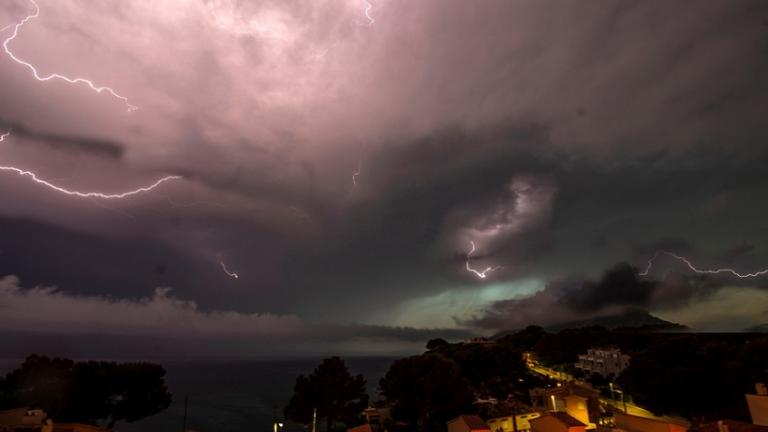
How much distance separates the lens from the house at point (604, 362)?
54.1 meters

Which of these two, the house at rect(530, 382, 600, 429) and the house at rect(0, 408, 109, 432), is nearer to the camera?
the house at rect(0, 408, 109, 432)

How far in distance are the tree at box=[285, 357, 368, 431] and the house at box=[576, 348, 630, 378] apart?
123 ft

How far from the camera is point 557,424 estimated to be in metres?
25.2

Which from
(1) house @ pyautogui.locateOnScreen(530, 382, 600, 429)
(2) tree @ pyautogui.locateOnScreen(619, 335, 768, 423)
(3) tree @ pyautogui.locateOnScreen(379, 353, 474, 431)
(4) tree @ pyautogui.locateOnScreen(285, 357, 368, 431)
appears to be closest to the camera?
(2) tree @ pyautogui.locateOnScreen(619, 335, 768, 423)

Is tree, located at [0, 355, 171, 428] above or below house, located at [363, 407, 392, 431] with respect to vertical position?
above

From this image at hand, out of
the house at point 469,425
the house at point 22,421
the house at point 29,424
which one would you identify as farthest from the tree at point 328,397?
the house at point 22,421

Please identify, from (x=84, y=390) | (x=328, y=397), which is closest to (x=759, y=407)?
(x=328, y=397)

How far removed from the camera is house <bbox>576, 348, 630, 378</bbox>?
5412 cm

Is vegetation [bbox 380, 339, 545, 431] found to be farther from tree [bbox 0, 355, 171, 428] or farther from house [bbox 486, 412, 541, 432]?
tree [bbox 0, 355, 171, 428]

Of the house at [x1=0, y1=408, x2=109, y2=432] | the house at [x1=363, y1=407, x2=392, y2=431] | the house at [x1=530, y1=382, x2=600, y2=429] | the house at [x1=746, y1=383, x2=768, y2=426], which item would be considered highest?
the house at [x1=0, y1=408, x2=109, y2=432]

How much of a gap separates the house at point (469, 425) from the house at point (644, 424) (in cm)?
840

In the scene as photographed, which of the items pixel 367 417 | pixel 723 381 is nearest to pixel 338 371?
pixel 367 417

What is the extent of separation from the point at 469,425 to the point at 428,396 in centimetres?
834

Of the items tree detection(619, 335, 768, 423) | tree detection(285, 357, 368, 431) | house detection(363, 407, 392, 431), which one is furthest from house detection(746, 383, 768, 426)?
house detection(363, 407, 392, 431)
